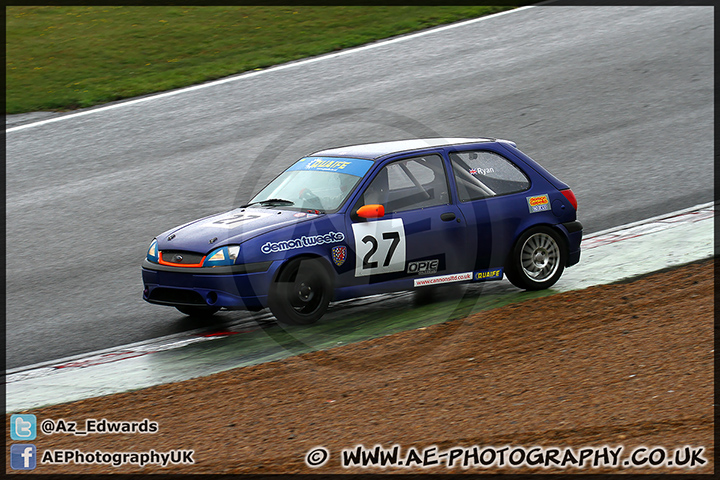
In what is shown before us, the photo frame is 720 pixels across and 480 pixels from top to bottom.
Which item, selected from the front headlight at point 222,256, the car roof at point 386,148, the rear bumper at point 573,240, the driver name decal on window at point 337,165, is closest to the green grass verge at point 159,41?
the driver name decal on window at point 337,165

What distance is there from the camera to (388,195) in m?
8.55

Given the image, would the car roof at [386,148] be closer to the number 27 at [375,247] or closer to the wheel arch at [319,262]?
the number 27 at [375,247]

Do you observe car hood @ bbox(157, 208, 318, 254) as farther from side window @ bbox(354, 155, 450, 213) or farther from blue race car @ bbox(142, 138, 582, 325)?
side window @ bbox(354, 155, 450, 213)

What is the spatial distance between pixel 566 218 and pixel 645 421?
151 inches

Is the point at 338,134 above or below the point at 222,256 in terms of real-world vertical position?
below

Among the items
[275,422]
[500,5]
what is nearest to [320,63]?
[500,5]

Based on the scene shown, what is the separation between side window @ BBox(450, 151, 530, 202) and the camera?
8820 mm

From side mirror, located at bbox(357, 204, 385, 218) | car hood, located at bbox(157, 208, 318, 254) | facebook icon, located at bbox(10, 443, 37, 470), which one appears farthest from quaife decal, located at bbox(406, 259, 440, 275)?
facebook icon, located at bbox(10, 443, 37, 470)

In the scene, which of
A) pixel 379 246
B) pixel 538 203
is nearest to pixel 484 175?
pixel 538 203

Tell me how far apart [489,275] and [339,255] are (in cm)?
167

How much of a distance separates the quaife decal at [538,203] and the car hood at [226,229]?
90.8 inches

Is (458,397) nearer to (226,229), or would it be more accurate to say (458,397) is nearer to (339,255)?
(339,255)

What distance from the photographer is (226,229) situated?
813 centimetres
